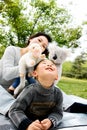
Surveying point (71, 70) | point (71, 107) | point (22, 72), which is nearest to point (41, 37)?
point (22, 72)

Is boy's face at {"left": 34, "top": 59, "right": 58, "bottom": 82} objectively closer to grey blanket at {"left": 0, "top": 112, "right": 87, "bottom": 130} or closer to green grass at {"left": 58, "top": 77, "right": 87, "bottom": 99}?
grey blanket at {"left": 0, "top": 112, "right": 87, "bottom": 130}

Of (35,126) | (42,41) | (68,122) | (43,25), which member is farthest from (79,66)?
(35,126)

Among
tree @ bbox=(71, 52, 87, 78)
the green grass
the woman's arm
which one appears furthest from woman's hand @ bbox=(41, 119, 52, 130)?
tree @ bbox=(71, 52, 87, 78)

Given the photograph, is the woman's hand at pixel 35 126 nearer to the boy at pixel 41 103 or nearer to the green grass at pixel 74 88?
the boy at pixel 41 103

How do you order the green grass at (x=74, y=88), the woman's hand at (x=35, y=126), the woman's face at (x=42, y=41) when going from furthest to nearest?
1. the green grass at (x=74, y=88)
2. the woman's face at (x=42, y=41)
3. the woman's hand at (x=35, y=126)

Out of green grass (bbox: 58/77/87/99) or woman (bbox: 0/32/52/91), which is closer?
woman (bbox: 0/32/52/91)

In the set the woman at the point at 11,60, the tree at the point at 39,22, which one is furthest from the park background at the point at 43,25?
the woman at the point at 11,60

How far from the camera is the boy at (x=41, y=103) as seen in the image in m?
1.36

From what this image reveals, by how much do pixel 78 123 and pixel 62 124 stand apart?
0.25 ft

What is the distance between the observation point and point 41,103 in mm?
1425

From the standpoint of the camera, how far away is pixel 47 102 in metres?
1.43

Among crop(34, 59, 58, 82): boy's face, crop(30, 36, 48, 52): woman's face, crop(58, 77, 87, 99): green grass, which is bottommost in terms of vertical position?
crop(58, 77, 87, 99): green grass

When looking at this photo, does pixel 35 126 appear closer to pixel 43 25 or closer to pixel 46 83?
pixel 46 83

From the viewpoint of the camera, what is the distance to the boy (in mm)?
1361
